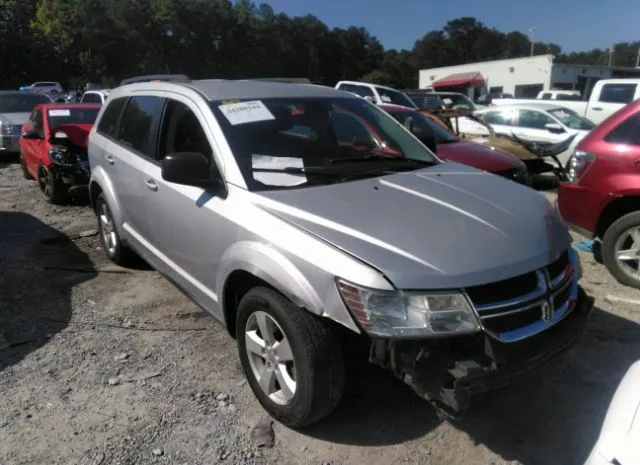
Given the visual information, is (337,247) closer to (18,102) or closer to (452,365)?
(452,365)

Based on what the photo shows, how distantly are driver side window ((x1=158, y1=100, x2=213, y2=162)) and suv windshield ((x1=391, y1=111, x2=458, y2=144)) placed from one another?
16.0 ft

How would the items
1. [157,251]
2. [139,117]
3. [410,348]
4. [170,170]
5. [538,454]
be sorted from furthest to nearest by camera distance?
[139,117] → [157,251] → [170,170] → [538,454] → [410,348]

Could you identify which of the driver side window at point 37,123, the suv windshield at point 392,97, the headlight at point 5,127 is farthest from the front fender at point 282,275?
the suv windshield at point 392,97

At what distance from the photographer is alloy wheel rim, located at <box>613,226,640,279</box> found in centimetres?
470

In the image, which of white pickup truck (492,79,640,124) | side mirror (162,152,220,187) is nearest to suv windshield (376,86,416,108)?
white pickup truck (492,79,640,124)

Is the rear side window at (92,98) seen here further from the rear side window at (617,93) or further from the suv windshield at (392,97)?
the rear side window at (617,93)

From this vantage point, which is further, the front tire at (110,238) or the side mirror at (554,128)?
the side mirror at (554,128)

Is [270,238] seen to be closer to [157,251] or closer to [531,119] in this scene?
[157,251]

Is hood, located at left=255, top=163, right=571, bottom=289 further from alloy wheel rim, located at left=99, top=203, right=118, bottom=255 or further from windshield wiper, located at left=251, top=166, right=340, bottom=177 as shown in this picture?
alloy wheel rim, located at left=99, top=203, right=118, bottom=255

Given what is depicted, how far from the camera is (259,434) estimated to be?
2.92m

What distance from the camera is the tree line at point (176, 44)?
5406 centimetres

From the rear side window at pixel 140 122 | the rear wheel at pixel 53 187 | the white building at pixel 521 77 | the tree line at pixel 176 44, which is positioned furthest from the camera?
the tree line at pixel 176 44

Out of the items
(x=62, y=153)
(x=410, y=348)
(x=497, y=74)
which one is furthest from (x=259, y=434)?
(x=497, y=74)

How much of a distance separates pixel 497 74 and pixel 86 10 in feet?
142
